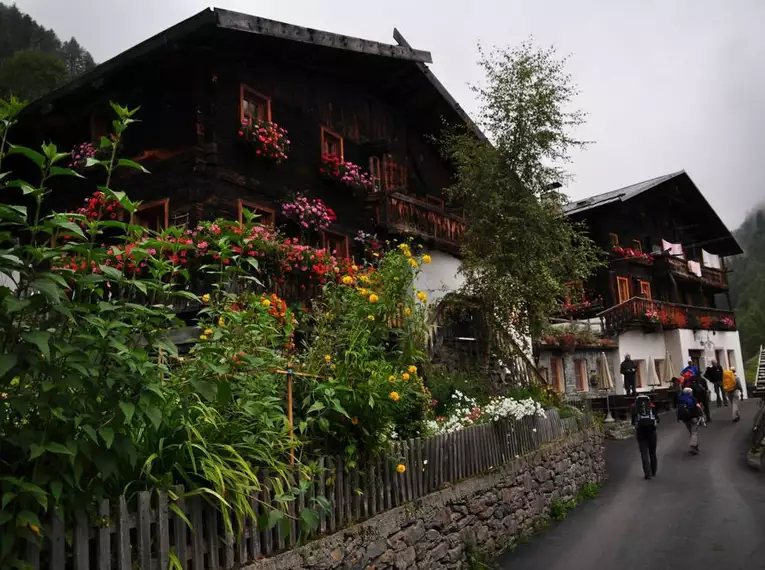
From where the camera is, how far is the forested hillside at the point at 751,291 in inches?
2694

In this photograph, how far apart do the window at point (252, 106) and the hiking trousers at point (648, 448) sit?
1001 centimetres

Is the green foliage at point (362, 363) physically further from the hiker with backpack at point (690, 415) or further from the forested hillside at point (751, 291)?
the forested hillside at point (751, 291)

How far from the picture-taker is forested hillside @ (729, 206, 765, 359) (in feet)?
225

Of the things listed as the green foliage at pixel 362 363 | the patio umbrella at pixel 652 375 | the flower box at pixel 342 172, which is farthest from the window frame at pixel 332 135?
the patio umbrella at pixel 652 375

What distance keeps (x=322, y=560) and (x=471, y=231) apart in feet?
33.8

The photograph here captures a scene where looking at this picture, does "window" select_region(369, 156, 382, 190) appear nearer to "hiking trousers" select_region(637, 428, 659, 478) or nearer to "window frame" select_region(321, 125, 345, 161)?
"window frame" select_region(321, 125, 345, 161)

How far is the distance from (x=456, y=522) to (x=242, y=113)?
8.64 meters

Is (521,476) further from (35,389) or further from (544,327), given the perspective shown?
(35,389)

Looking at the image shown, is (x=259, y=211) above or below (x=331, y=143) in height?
below

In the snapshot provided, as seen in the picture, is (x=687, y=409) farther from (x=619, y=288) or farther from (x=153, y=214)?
(x=619, y=288)

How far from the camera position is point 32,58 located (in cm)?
3222

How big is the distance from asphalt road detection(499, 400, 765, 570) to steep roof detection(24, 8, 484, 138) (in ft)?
29.7

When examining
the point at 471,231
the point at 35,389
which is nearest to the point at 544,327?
the point at 471,231

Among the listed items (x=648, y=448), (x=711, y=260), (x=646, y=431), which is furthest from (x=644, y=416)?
(x=711, y=260)
